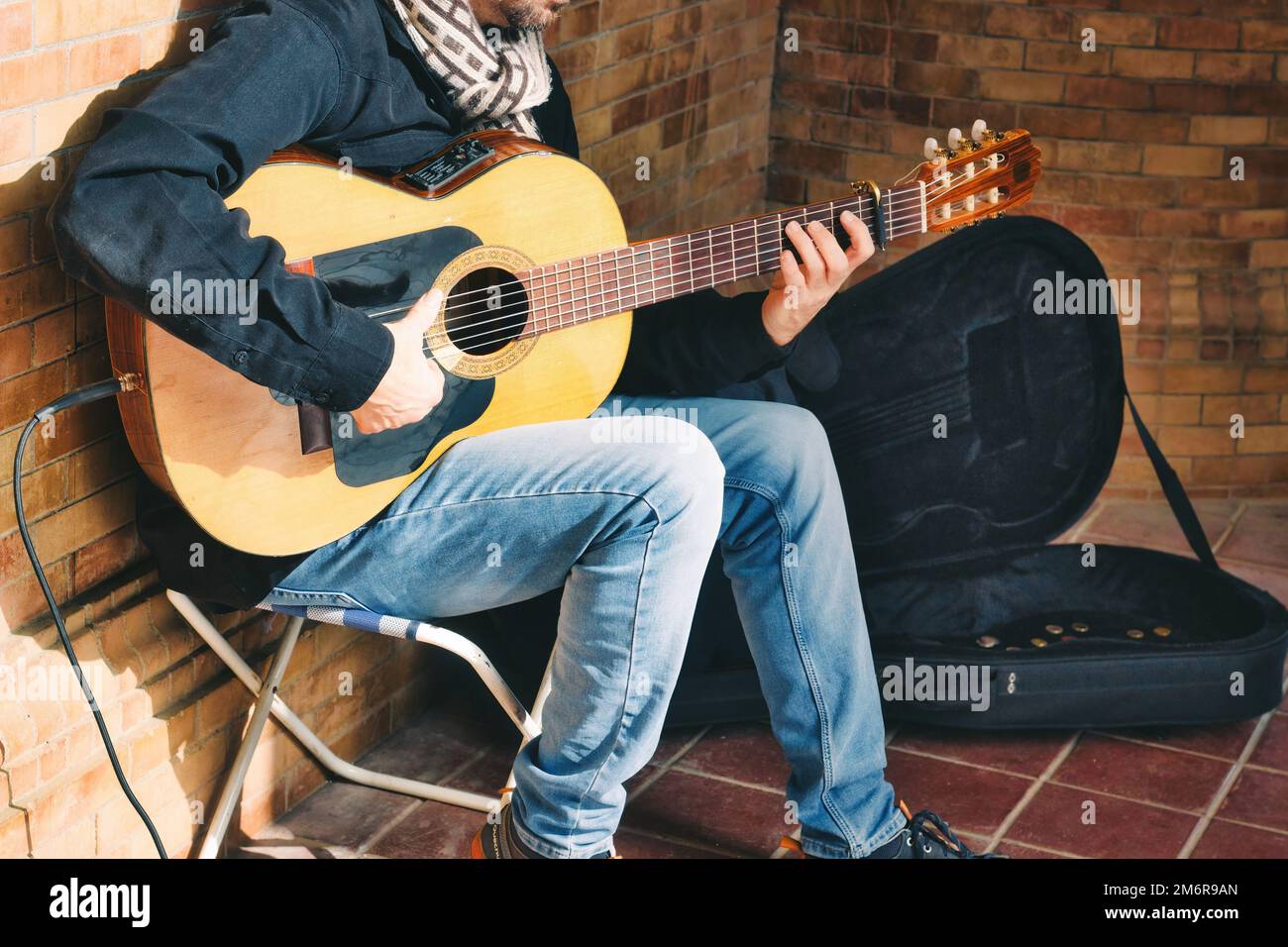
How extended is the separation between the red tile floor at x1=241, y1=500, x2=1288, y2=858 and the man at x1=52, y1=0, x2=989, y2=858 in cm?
21

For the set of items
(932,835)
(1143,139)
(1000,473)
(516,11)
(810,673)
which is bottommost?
(932,835)

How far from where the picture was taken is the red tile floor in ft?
8.18

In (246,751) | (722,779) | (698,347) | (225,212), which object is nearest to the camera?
(225,212)

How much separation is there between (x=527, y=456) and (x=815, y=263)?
517 mm

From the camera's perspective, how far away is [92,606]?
2119 millimetres

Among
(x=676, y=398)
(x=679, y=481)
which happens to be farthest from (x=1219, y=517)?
(x=679, y=481)

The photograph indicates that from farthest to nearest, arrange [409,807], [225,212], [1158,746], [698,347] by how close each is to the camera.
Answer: [1158,746]
[409,807]
[698,347]
[225,212]

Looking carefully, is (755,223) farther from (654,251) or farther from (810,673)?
(810,673)

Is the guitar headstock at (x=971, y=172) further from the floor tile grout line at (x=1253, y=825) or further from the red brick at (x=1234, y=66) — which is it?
the red brick at (x=1234, y=66)

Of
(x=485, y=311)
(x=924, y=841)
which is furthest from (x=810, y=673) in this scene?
(x=485, y=311)

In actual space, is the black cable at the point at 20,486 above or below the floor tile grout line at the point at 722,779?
above

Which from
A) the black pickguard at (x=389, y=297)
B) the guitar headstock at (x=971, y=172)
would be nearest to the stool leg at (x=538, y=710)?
the black pickguard at (x=389, y=297)

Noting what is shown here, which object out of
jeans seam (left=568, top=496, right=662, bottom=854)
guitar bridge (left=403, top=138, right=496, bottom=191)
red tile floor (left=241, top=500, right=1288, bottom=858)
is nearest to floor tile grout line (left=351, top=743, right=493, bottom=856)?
red tile floor (left=241, top=500, right=1288, bottom=858)

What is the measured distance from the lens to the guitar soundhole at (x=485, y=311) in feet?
6.91
